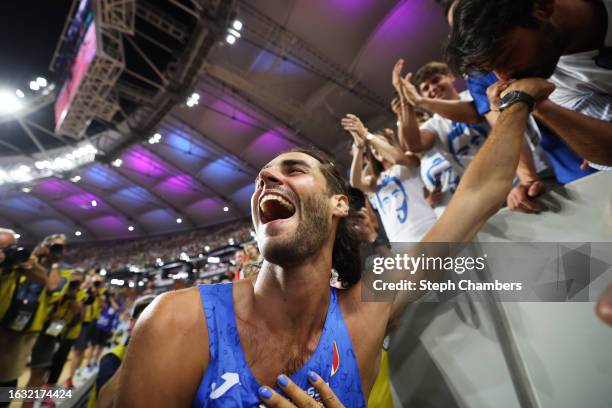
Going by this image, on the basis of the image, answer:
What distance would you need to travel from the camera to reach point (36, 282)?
3938 millimetres

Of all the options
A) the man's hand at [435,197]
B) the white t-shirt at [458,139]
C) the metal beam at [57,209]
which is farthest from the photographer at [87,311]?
the metal beam at [57,209]

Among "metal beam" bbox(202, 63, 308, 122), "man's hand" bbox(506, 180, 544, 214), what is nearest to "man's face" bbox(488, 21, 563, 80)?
"man's hand" bbox(506, 180, 544, 214)

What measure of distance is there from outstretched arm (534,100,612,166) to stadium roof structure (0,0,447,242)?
9.64m

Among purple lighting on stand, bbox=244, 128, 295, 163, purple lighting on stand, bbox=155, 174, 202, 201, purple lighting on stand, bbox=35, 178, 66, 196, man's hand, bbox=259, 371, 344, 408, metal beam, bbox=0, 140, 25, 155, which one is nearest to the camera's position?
man's hand, bbox=259, 371, 344, 408

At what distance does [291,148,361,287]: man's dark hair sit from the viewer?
1.65 meters

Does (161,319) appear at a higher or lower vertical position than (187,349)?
higher

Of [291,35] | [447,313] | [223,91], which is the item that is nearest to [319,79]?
[291,35]

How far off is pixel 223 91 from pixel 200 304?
527 inches

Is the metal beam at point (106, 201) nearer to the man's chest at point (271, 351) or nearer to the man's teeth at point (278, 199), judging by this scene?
the man's teeth at point (278, 199)

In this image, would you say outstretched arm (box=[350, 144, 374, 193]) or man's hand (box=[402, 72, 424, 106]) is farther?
outstretched arm (box=[350, 144, 374, 193])

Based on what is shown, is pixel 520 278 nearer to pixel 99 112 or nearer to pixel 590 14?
pixel 590 14

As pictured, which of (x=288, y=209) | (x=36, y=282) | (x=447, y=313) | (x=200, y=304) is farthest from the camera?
(x=36, y=282)

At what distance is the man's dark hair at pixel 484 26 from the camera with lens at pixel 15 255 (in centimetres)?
488

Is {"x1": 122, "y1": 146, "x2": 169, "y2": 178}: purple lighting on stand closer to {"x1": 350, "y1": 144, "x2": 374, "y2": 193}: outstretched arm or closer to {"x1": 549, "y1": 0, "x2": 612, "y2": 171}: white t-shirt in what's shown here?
{"x1": 350, "y1": 144, "x2": 374, "y2": 193}: outstretched arm
